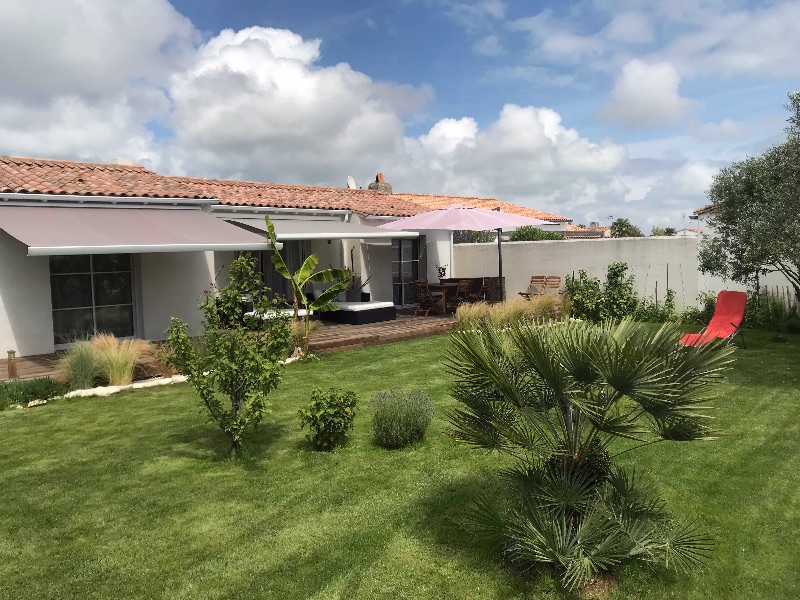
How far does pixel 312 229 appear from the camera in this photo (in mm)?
21172

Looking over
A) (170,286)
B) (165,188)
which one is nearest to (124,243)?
(170,286)

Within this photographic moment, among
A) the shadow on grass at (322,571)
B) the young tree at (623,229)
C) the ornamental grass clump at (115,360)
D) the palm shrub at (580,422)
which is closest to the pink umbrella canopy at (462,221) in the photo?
the ornamental grass clump at (115,360)

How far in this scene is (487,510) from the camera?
20.1ft

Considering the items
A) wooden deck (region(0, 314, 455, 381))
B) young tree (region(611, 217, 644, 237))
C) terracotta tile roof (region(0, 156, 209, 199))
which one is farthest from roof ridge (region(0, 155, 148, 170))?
young tree (region(611, 217, 644, 237))

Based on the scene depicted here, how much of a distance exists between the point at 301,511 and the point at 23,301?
42.0ft

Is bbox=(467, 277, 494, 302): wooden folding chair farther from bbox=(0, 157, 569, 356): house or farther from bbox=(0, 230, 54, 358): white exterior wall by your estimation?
bbox=(0, 230, 54, 358): white exterior wall

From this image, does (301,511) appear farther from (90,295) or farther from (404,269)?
(404,269)

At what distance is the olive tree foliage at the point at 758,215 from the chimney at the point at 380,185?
18952 mm

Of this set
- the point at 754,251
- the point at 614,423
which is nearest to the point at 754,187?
the point at 754,251

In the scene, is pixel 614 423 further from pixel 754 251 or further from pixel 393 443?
pixel 754 251

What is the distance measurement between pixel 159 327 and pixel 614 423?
656 inches

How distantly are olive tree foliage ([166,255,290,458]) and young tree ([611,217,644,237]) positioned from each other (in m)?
54.7

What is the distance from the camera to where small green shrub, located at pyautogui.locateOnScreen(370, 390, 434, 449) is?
30.6ft

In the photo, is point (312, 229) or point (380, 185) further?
point (380, 185)
